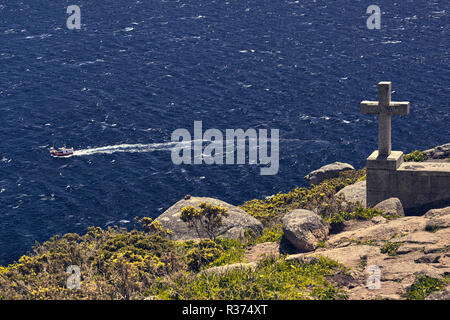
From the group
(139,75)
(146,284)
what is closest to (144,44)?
(139,75)

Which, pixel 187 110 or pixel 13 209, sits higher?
pixel 187 110

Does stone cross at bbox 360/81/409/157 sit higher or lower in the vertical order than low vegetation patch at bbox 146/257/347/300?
higher

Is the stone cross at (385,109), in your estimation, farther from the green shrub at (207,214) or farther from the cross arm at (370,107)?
the green shrub at (207,214)

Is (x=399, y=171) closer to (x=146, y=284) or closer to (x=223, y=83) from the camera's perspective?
(x=146, y=284)

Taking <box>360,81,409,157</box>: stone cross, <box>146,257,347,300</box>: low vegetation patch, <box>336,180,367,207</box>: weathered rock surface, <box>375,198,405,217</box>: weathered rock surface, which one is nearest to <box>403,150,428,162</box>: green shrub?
<box>336,180,367,207</box>: weathered rock surface

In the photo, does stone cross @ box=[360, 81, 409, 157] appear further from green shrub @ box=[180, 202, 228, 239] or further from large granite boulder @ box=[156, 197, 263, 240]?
green shrub @ box=[180, 202, 228, 239]

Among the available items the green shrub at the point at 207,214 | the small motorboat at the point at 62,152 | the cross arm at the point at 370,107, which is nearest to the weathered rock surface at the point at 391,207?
the cross arm at the point at 370,107

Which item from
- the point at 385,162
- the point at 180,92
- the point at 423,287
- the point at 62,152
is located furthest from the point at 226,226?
the point at 180,92
